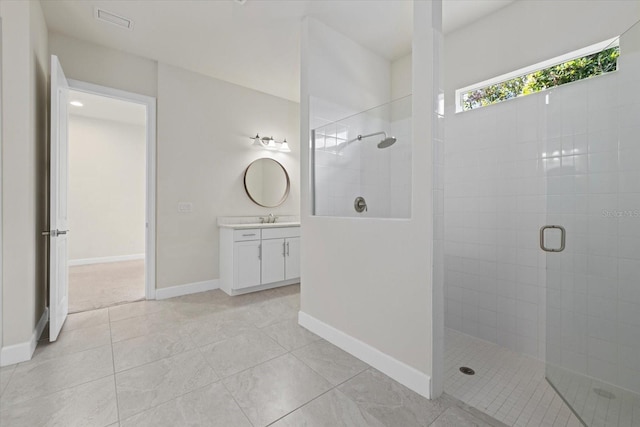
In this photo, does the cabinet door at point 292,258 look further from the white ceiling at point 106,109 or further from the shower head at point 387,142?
the white ceiling at point 106,109

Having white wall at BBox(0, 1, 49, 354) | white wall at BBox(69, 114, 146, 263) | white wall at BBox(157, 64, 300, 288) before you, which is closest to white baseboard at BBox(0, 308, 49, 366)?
white wall at BBox(0, 1, 49, 354)

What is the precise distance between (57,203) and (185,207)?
1300 millimetres

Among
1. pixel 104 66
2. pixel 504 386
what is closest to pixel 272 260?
pixel 504 386

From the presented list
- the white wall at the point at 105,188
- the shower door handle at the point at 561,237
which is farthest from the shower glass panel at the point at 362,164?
the white wall at the point at 105,188

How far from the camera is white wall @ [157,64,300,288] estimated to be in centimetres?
331

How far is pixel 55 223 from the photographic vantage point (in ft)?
7.13

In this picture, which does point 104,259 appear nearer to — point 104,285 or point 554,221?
point 104,285

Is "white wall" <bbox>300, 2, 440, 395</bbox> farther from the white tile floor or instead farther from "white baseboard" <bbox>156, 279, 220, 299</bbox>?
"white baseboard" <bbox>156, 279, 220, 299</bbox>

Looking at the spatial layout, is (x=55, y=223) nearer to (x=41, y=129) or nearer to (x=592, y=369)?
(x=41, y=129)

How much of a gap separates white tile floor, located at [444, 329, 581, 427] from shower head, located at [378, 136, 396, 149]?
1.75 meters

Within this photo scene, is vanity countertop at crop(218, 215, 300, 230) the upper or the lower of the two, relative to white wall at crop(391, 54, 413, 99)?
lower

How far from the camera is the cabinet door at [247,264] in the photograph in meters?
3.36

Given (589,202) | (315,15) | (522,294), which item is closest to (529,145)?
(589,202)

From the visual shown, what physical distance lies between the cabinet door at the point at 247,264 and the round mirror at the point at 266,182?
84cm
